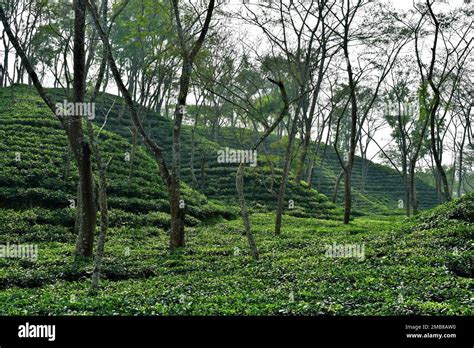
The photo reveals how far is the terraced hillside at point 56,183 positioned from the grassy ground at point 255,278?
340cm

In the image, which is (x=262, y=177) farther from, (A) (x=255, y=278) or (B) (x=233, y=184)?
(A) (x=255, y=278)

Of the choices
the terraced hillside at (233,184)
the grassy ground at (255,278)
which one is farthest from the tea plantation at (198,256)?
the terraced hillside at (233,184)

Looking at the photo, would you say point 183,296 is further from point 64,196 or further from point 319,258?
point 64,196

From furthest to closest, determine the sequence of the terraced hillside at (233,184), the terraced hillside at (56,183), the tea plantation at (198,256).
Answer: the terraced hillside at (233,184) < the terraced hillside at (56,183) < the tea plantation at (198,256)

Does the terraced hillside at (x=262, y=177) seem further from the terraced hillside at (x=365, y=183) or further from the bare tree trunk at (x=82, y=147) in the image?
the bare tree trunk at (x=82, y=147)

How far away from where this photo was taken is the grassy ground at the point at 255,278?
10570mm

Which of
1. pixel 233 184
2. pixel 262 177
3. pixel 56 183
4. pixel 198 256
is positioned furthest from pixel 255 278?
pixel 262 177

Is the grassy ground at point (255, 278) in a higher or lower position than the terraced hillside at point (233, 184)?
lower

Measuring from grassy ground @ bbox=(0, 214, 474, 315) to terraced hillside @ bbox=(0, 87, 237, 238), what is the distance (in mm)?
3396

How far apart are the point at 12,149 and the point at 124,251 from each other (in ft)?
52.4

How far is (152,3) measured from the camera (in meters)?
26.4
